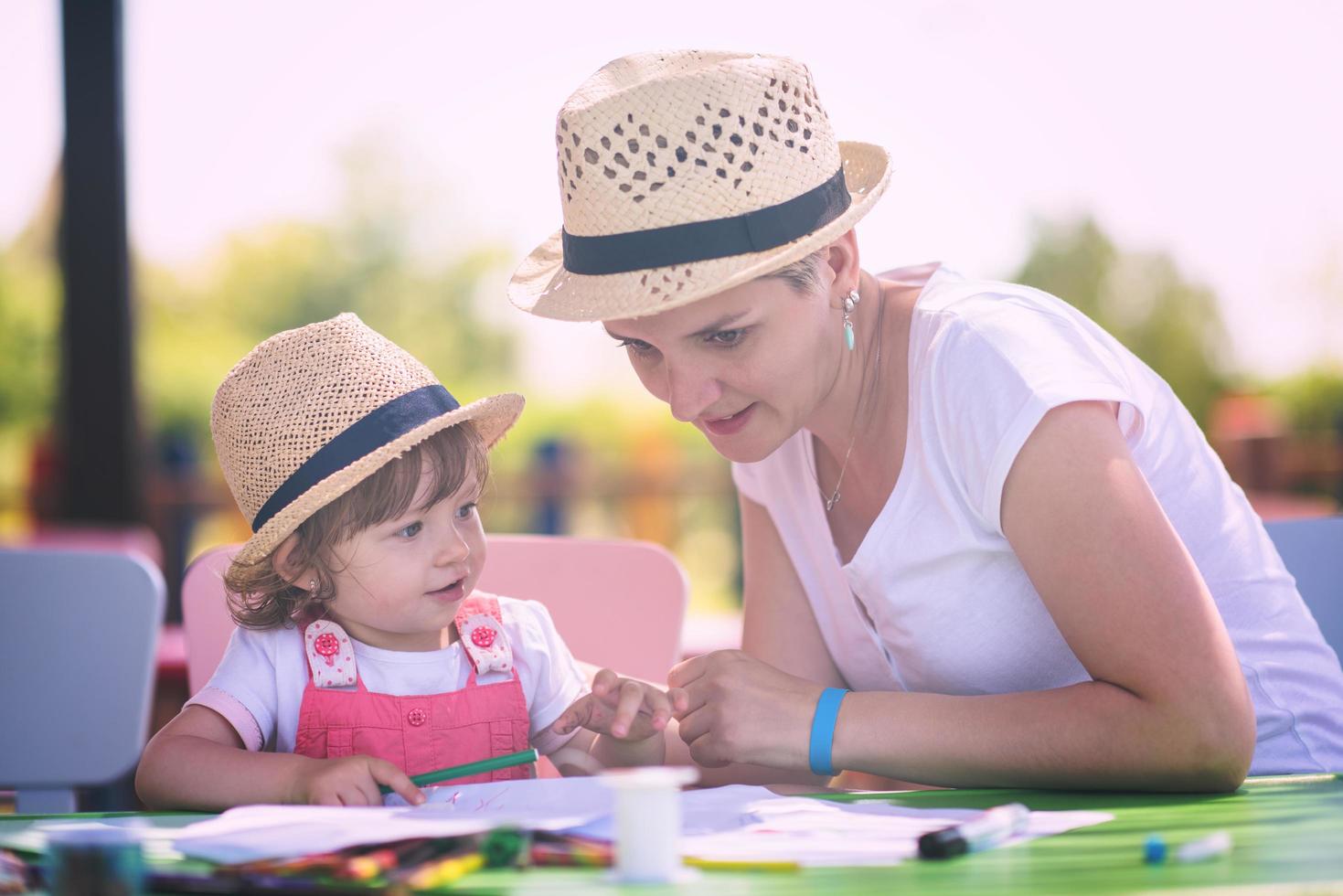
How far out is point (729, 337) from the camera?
5.09 ft

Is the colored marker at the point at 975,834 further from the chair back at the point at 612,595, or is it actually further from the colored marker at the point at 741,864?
the chair back at the point at 612,595

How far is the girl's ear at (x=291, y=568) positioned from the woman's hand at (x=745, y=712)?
20.4 inches

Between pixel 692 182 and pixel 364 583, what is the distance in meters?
0.65

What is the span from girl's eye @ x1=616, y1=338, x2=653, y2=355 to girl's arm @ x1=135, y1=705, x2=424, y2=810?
0.59m

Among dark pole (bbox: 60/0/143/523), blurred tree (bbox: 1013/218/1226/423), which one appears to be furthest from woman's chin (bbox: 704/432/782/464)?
blurred tree (bbox: 1013/218/1226/423)

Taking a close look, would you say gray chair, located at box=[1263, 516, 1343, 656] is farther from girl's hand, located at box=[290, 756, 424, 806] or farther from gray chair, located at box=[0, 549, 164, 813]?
gray chair, located at box=[0, 549, 164, 813]

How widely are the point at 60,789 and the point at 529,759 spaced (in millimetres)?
1011

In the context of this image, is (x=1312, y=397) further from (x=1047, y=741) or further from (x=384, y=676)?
(x=384, y=676)

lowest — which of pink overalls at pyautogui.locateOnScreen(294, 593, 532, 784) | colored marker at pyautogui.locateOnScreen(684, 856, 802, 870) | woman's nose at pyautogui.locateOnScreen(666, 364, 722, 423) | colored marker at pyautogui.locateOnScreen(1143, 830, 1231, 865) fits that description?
pink overalls at pyautogui.locateOnScreen(294, 593, 532, 784)

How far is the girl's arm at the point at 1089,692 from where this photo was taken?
1.30m

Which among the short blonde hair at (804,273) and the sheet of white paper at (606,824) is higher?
the short blonde hair at (804,273)

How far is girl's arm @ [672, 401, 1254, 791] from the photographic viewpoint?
130 centimetres

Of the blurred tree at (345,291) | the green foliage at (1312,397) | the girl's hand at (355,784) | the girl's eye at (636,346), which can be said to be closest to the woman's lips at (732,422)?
the girl's eye at (636,346)

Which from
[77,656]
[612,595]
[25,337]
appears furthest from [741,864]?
[25,337]
